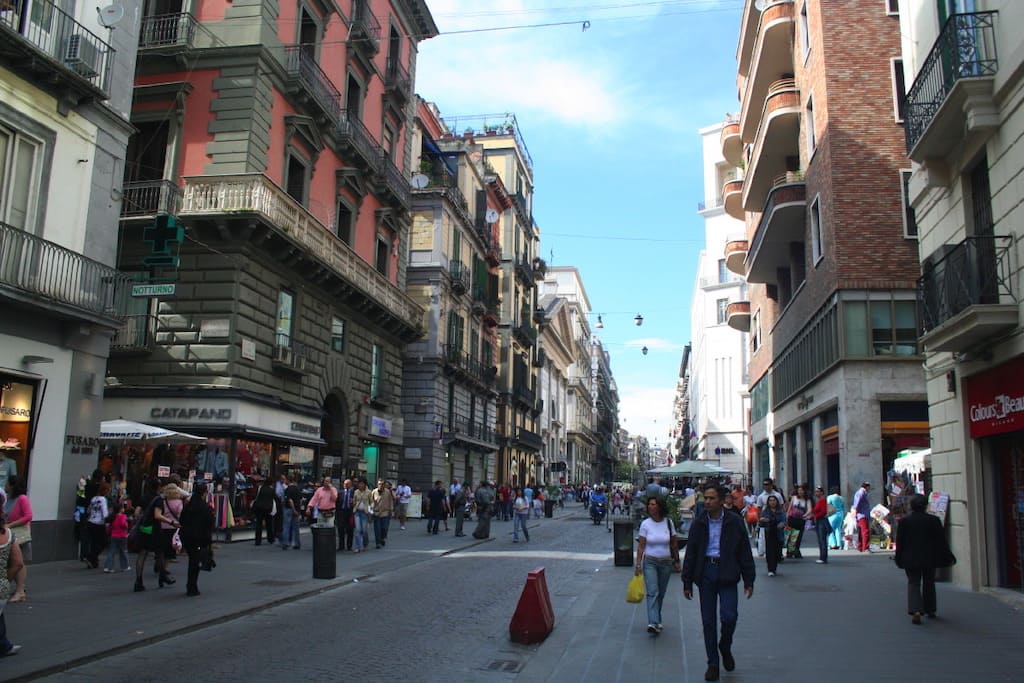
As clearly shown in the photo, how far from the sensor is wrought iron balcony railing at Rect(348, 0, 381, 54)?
89.9 ft

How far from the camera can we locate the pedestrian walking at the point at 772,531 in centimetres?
1545

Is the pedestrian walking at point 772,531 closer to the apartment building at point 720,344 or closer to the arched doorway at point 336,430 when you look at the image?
the arched doorway at point 336,430

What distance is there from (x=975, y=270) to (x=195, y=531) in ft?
37.2

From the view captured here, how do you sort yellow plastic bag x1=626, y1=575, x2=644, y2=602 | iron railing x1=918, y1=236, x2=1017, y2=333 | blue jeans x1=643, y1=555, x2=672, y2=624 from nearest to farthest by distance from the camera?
1. yellow plastic bag x1=626, y1=575, x2=644, y2=602
2. blue jeans x1=643, y1=555, x2=672, y2=624
3. iron railing x1=918, y1=236, x2=1017, y2=333

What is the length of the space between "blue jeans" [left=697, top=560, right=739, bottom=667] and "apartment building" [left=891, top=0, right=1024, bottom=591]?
5885mm

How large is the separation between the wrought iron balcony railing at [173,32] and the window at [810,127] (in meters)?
16.9

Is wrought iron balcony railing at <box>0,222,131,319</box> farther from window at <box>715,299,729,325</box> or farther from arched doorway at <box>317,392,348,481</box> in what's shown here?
window at <box>715,299,729,325</box>

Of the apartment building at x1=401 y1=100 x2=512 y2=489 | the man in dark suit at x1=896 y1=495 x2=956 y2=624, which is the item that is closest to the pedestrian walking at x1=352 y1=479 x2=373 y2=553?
the man in dark suit at x1=896 y1=495 x2=956 y2=624

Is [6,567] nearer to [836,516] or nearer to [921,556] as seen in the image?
[921,556]

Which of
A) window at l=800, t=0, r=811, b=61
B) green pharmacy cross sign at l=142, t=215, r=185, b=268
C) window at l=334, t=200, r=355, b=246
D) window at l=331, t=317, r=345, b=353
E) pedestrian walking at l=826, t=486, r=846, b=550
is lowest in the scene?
pedestrian walking at l=826, t=486, r=846, b=550

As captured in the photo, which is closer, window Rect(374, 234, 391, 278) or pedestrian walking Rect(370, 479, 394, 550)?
pedestrian walking Rect(370, 479, 394, 550)

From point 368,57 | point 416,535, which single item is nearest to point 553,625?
point 416,535

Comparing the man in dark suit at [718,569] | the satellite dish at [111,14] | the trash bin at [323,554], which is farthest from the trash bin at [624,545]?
the satellite dish at [111,14]

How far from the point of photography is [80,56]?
625 inches
